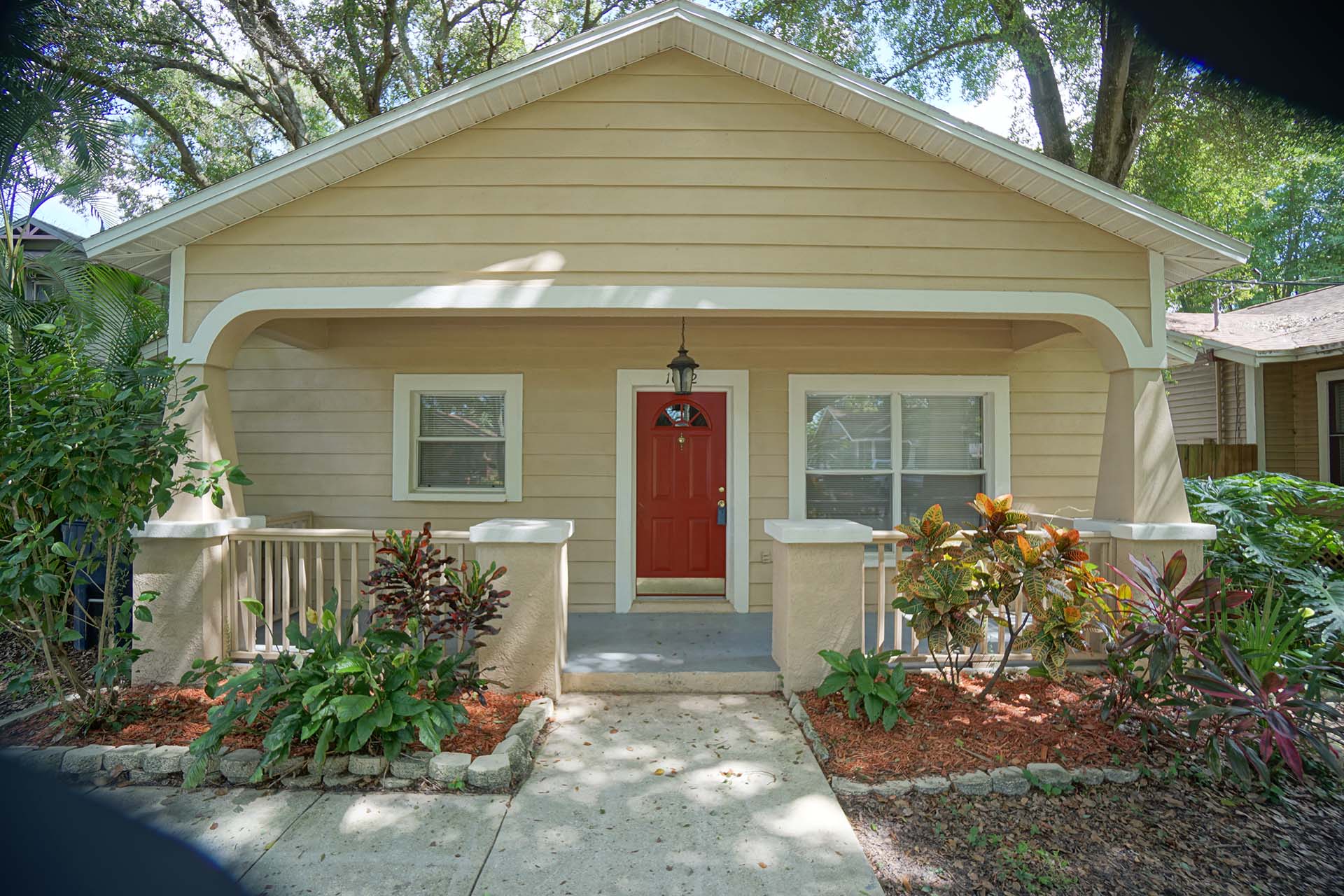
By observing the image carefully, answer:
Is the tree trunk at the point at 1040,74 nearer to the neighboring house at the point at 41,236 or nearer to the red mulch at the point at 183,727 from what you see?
the red mulch at the point at 183,727

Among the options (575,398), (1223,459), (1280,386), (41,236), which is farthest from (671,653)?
(41,236)

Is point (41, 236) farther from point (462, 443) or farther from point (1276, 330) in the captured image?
point (1276, 330)

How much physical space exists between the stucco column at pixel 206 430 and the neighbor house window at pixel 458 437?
166cm

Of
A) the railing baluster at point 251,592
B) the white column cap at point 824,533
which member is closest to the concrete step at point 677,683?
the white column cap at point 824,533

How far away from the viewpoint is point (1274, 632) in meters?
4.67

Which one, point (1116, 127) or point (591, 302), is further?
point (1116, 127)

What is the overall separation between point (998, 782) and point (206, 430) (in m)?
5.16

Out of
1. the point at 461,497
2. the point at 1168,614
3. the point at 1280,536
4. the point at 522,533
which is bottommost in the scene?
→ the point at 1168,614

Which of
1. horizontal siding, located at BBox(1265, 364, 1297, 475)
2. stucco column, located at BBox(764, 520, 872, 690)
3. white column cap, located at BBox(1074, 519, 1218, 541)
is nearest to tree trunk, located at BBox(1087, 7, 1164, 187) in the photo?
horizontal siding, located at BBox(1265, 364, 1297, 475)

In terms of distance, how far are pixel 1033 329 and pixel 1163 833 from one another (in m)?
4.23

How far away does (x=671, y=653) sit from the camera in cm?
530

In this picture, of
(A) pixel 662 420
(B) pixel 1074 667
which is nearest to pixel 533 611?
(A) pixel 662 420

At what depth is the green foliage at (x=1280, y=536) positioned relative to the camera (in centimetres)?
516

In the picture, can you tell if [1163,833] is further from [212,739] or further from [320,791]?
[212,739]
